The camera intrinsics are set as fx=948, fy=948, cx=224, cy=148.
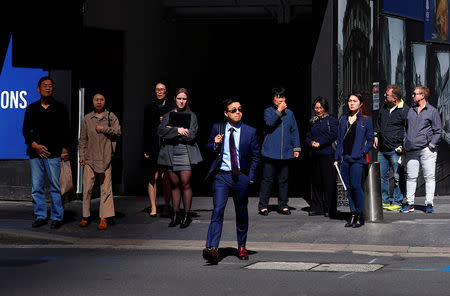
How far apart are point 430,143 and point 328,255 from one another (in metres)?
4.07

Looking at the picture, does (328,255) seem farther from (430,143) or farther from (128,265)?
(430,143)

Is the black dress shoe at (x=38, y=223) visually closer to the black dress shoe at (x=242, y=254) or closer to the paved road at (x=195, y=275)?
the paved road at (x=195, y=275)

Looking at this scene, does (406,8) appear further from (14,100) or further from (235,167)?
(235,167)

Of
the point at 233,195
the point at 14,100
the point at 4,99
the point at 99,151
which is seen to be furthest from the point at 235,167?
the point at 4,99

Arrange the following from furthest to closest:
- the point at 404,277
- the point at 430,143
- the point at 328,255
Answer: the point at 430,143 < the point at 328,255 < the point at 404,277

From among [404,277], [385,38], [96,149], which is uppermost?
[385,38]

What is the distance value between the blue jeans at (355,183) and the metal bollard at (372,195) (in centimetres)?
48

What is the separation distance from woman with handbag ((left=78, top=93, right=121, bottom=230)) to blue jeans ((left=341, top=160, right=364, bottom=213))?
10.4 ft

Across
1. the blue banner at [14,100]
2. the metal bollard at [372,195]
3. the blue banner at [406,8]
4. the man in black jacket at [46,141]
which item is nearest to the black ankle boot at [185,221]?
the man in black jacket at [46,141]

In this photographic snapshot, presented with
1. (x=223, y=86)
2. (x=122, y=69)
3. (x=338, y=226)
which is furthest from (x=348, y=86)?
(x=223, y=86)

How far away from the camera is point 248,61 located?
Answer: 25250 millimetres

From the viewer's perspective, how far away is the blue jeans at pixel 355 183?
41.1ft

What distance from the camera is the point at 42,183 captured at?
12.7 m

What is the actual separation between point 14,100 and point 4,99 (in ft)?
0.57
